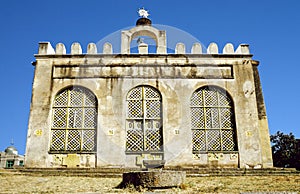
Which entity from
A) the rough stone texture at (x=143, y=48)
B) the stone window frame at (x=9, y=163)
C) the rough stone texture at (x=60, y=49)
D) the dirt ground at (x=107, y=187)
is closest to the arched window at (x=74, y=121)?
the rough stone texture at (x=60, y=49)

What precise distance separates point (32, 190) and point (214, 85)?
32.9 feet

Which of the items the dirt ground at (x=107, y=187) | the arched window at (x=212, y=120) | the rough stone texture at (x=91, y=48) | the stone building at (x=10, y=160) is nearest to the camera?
the dirt ground at (x=107, y=187)

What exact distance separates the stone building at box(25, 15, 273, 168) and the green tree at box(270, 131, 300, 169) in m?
13.4

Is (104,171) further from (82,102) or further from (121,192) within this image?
(121,192)

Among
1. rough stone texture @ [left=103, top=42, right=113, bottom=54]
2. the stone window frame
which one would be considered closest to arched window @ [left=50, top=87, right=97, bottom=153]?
rough stone texture @ [left=103, top=42, right=113, bottom=54]

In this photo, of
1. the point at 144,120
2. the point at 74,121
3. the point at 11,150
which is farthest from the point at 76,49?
the point at 11,150

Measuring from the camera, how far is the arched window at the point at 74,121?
1473 centimetres

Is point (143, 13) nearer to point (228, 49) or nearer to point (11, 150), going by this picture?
point (228, 49)

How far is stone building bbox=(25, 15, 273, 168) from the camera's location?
48.0ft

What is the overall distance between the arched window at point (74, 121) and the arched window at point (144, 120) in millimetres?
1620

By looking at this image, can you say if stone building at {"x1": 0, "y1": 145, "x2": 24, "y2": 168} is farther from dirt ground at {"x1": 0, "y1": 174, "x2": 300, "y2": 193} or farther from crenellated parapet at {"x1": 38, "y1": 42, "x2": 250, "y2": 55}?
dirt ground at {"x1": 0, "y1": 174, "x2": 300, "y2": 193}

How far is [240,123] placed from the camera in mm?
15195

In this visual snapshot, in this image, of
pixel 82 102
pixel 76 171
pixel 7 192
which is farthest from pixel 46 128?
pixel 7 192

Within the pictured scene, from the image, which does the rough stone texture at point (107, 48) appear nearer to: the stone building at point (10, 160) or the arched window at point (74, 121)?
the arched window at point (74, 121)
